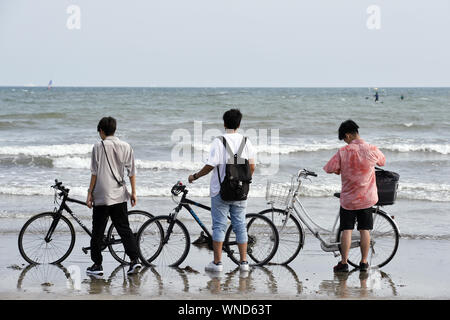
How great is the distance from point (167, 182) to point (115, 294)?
8.39 m

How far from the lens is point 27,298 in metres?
4.83

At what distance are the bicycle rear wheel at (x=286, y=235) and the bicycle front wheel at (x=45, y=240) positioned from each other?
218 centimetres

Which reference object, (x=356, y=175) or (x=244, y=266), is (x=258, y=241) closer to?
(x=244, y=266)

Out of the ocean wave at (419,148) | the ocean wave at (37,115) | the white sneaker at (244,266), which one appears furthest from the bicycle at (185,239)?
the ocean wave at (37,115)

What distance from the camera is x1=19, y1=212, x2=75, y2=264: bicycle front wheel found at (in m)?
6.16

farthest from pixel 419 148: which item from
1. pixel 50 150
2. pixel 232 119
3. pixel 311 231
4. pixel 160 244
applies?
pixel 232 119

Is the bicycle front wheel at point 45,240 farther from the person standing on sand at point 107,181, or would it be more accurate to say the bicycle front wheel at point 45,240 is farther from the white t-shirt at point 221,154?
the white t-shirt at point 221,154

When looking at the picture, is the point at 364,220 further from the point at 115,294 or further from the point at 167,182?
the point at 167,182

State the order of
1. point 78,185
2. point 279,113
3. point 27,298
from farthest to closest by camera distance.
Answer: point 279,113
point 78,185
point 27,298

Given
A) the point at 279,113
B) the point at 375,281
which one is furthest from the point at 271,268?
the point at 279,113

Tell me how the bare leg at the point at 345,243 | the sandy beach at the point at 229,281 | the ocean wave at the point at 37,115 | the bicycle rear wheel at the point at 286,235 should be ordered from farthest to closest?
the ocean wave at the point at 37,115 → the bicycle rear wheel at the point at 286,235 → the bare leg at the point at 345,243 → the sandy beach at the point at 229,281

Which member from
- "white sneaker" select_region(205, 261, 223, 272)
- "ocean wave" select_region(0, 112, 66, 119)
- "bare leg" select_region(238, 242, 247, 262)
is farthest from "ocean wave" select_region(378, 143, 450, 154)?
"ocean wave" select_region(0, 112, 66, 119)

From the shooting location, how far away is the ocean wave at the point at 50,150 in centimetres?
1802

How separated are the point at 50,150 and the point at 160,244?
542 inches
